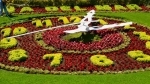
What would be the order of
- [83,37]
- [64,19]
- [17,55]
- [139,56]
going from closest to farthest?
[139,56] → [17,55] → [83,37] → [64,19]

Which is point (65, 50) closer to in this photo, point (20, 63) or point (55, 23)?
point (20, 63)

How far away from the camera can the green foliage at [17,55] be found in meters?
18.3

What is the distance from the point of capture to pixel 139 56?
1853 cm

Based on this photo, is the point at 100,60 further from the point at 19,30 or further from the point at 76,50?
the point at 19,30

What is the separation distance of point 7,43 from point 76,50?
3.54 meters

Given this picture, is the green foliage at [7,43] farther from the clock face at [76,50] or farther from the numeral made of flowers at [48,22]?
the numeral made of flowers at [48,22]

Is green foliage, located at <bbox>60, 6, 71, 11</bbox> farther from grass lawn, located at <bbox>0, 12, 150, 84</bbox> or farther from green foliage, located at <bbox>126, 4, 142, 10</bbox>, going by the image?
grass lawn, located at <bbox>0, 12, 150, 84</bbox>

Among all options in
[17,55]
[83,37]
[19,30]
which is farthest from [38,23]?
[17,55]

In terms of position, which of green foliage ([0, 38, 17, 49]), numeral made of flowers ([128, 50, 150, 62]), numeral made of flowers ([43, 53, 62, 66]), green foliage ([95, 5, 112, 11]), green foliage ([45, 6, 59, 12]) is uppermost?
green foliage ([0, 38, 17, 49])

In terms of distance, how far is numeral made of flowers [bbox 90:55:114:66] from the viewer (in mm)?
17594

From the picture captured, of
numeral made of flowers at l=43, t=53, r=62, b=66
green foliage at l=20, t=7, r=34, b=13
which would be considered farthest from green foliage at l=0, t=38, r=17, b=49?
green foliage at l=20, t=7, r=34, b=13

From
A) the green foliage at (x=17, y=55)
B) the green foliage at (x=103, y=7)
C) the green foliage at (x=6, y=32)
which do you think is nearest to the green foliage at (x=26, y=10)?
the green foliage at (x=103, y=7)

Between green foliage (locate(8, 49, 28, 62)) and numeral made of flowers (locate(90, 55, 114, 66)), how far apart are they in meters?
3.10

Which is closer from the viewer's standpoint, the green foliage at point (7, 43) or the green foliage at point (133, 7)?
the green foliage at point (7, 43)
